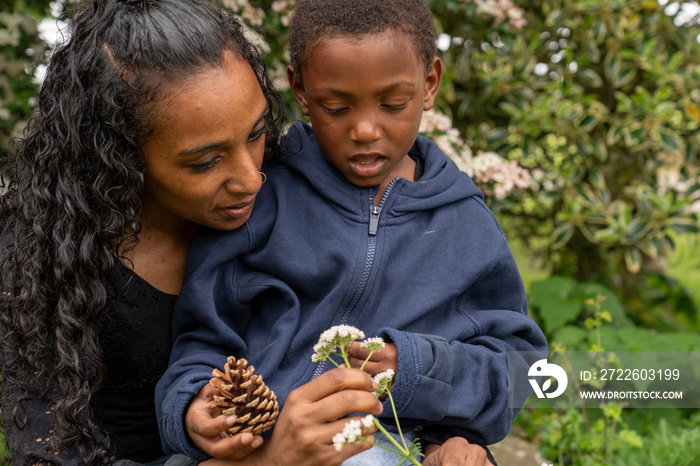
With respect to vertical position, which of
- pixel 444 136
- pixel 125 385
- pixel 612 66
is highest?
pixel 612 66

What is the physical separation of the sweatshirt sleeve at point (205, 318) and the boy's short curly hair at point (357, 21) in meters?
0.54

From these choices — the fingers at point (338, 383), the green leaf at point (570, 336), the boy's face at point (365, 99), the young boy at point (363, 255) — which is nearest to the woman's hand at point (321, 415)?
the fingers at point (338, 383)

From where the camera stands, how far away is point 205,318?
1.66 metres

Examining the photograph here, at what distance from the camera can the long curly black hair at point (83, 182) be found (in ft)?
4.98

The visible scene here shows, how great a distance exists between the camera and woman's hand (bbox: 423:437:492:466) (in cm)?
157

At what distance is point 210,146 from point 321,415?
663 millimetres

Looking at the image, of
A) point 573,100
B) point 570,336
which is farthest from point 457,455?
point 573,100

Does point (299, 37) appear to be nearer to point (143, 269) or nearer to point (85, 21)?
point (85, 21)

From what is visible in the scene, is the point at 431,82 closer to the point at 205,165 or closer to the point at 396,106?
the point at 396,106

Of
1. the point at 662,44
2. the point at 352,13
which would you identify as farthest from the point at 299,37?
the point at 662,44

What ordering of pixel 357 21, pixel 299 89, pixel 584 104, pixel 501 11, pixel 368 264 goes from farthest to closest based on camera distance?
pixel 584 104
pixel 501 11
pixel 299 89
pixel 368 264
pixel 357 21

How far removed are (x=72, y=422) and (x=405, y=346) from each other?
0.86 m

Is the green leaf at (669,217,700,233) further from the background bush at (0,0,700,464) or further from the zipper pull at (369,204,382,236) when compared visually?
the zipper pull at (369,204,382,236)

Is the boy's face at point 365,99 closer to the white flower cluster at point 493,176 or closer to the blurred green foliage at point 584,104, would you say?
the white flower cluster at point 493,176
